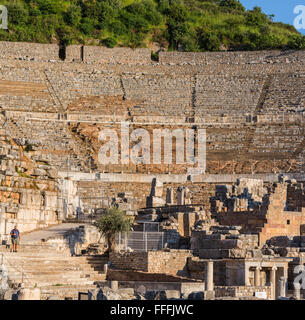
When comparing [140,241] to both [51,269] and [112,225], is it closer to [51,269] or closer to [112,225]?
[112,225]

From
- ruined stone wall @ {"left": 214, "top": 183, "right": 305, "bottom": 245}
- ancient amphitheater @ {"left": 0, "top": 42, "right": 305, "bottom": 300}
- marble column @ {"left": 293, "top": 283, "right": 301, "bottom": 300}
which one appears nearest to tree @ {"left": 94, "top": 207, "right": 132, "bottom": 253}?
ancient amphitheater @ {"left": 0, "top": 42, "right": 305, "bottom": 300}

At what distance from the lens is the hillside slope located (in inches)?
3086

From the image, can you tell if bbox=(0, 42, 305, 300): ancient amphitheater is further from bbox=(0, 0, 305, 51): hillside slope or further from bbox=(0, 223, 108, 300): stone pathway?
bbox=(0, 0, 305, 51): hillside slope

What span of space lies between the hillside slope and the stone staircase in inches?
2010

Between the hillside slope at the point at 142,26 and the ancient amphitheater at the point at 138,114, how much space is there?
577cm

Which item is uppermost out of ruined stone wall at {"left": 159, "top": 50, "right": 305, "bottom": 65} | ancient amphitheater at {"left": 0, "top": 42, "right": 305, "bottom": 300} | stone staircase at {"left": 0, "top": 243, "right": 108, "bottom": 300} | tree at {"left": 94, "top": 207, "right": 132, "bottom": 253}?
ruined stone wall at {"left": 159, "top": 50, "right": 305, "bottom": 65}

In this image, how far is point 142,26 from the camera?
82.6 m

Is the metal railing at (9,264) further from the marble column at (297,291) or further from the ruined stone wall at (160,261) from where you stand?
the marble column at (297,291)

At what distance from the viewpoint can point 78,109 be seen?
59688mm

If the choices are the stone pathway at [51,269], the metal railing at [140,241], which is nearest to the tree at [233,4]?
the metal railing at [140,241]

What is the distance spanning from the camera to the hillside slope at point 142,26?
78375 millimetres

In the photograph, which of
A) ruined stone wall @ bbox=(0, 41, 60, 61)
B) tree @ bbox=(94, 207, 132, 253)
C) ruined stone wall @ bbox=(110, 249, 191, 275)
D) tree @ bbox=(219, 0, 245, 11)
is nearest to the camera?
ruined stone wall @ bbox=(110, 249, 191, 275)

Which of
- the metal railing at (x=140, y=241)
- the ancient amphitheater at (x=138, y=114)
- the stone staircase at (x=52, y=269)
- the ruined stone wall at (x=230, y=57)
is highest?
the ruined stone wall at (x=230, y=57)
